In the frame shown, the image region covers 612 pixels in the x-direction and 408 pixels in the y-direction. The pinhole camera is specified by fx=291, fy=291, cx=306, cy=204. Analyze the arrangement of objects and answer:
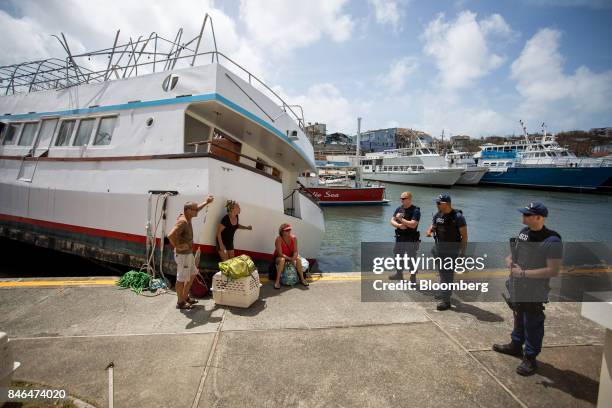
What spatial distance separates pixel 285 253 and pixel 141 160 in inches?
119

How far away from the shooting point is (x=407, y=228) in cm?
510

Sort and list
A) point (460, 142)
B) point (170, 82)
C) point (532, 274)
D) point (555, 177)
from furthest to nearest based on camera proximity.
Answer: point (460, 142)
point (555, 177)
point (170, 82)
point (532, 274)

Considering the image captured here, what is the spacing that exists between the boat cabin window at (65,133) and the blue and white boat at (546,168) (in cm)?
4923

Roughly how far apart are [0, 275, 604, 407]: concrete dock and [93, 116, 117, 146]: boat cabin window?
298 cm

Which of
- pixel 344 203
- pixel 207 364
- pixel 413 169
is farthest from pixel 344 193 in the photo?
pixel 413 169

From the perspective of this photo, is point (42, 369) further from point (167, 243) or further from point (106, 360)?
point (167, 243)

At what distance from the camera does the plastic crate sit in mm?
3994

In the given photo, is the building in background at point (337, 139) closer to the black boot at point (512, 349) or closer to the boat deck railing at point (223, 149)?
the boat deck railing at point (223, 149)

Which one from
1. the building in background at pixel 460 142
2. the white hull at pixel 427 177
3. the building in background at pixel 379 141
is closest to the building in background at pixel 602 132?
the building in background at pixel 460 142

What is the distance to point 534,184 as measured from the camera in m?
41.0

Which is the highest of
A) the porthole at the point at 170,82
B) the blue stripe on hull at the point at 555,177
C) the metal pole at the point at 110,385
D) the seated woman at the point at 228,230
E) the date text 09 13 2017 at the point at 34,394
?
the blue stripe on hull at the point at 555,177

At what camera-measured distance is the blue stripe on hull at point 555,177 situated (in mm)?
35469

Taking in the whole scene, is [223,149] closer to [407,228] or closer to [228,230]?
[228,230]

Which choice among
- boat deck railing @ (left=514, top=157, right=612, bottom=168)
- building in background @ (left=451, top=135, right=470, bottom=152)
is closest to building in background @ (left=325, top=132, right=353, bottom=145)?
building in background @ (left=451, top=135, right=470, bottom=152)
